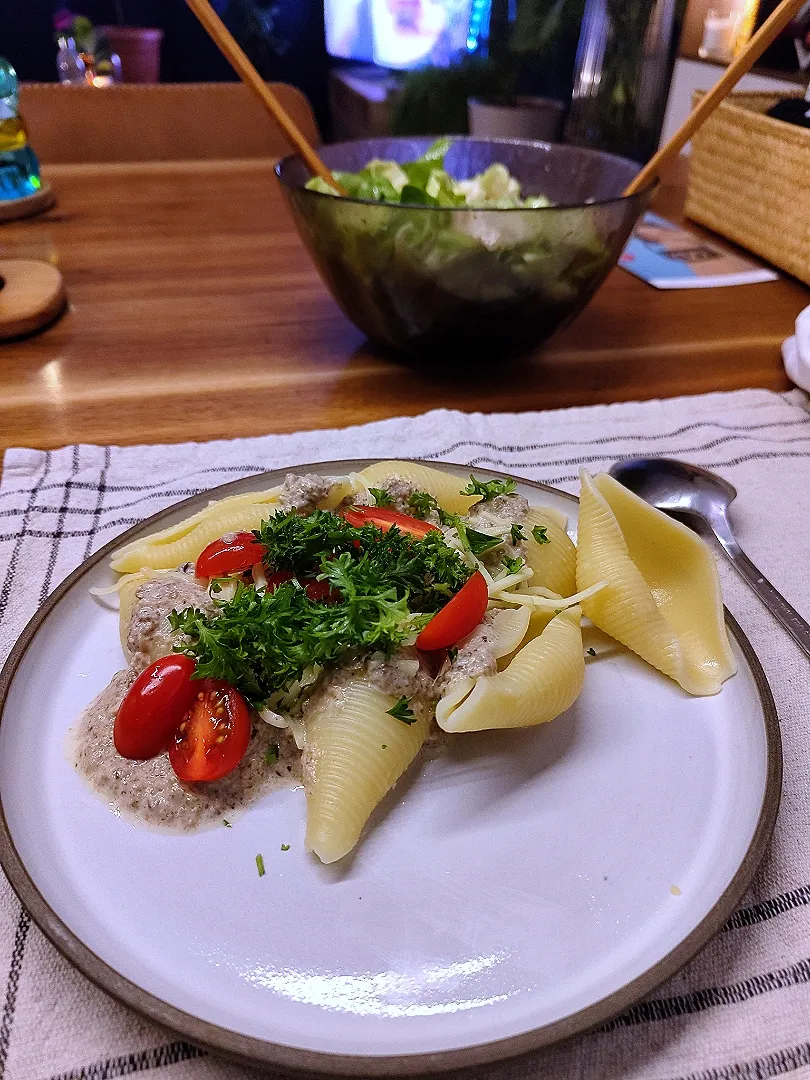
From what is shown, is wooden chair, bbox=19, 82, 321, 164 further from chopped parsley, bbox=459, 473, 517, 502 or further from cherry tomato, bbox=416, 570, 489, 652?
cherry tomato, bbox=416, 570, 489, 652

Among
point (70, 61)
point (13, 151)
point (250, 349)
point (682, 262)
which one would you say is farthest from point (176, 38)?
point (250, 349)

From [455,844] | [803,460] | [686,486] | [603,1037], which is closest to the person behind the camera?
[603,1037]

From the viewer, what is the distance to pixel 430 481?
3.98 feet

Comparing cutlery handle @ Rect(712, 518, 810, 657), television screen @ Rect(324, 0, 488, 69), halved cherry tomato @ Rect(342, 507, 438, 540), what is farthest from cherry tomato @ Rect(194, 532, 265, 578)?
television screen @ Rect(324, 0, 488, 69)

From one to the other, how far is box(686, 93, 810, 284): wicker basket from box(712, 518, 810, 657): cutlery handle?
1402mm

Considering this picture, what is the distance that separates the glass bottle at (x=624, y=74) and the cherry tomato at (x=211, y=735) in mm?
2767

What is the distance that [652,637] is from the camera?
996 mm

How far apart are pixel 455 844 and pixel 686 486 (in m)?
0.91

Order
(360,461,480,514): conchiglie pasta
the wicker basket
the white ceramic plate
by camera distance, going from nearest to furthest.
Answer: the white ceramic plate
(360,461,480,514): conchiglie pasta
the wicker basket

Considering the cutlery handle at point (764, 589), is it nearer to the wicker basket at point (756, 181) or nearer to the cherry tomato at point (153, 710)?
the cherry tomato at point (153, 710)

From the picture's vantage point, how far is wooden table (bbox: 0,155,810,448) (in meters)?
1.73

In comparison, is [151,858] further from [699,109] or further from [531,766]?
[699,109]

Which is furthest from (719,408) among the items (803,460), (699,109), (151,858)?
(151,858)

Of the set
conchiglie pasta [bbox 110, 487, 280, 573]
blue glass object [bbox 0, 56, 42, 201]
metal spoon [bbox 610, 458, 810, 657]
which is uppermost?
blue glass object [bbox 0, 56, 42, 201]
